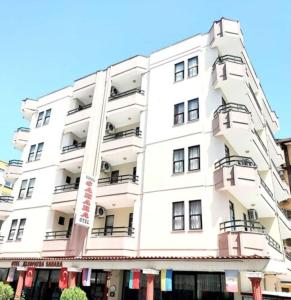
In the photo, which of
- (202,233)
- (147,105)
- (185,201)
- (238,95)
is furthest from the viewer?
(147,105)

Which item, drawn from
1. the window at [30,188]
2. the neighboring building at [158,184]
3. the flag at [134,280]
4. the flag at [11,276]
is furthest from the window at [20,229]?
the flag at [134,280]

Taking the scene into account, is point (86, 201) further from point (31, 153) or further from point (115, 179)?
point (31, 153)

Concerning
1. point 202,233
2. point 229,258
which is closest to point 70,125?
point 202,233

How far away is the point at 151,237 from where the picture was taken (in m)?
18.5

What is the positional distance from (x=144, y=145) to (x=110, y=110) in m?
4.91

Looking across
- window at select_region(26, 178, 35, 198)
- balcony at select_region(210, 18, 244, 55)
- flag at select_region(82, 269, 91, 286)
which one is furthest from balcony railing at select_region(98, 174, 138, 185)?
balcony at select_region(210, 18, 244, 55)

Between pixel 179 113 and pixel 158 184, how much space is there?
543 cm

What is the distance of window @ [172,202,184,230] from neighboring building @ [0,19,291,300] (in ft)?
0.20

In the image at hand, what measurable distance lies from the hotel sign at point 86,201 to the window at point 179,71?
10000 millimetres

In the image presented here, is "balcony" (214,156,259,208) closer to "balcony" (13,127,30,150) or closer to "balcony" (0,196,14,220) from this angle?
"balcony" (0,196,14,220)

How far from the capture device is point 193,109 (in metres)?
21.1

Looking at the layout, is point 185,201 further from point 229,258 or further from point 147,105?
point 147,105

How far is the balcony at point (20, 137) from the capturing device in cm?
2995

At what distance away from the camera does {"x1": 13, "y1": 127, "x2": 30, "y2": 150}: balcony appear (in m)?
30.0
